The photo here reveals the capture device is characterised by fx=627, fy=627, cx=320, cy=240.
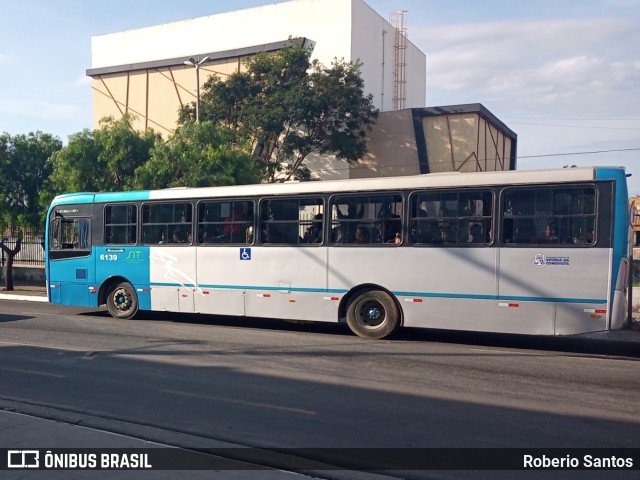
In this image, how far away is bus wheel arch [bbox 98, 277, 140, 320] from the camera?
16047mm

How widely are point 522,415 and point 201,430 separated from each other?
3.65 meters

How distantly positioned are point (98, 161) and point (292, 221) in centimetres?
1223

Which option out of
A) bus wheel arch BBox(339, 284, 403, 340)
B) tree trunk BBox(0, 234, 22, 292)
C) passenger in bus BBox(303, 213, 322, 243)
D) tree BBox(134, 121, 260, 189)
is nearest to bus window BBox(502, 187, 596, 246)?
bus wheel arch BBox(339, 284, 403, 340)

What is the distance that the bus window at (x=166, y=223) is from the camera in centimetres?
1510

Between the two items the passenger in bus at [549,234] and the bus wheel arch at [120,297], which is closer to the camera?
the passenger in bus at [549,234]

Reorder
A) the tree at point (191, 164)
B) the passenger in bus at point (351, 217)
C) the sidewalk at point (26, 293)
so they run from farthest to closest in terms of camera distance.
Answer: the sidewalk at point (26, 293) < the tree at point (191, 164) < the passenger in bus at point (351, 217)

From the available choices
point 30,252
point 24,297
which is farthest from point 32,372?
point 30,252

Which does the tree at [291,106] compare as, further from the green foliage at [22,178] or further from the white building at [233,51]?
the green foliage at [22,178]

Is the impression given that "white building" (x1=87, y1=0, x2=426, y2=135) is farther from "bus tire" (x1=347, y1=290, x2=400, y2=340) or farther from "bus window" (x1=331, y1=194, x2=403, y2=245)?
"bus tire" (x1=347, y1=290, x2=400, y2=340)

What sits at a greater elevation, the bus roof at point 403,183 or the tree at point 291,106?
the tree at point 291,106

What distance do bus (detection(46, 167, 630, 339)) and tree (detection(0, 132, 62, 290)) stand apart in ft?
28.2

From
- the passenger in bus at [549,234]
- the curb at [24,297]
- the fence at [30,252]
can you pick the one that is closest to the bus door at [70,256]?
the curb at [24,297]

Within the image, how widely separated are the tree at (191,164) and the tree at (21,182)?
522 centimetres

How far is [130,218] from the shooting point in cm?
1595
